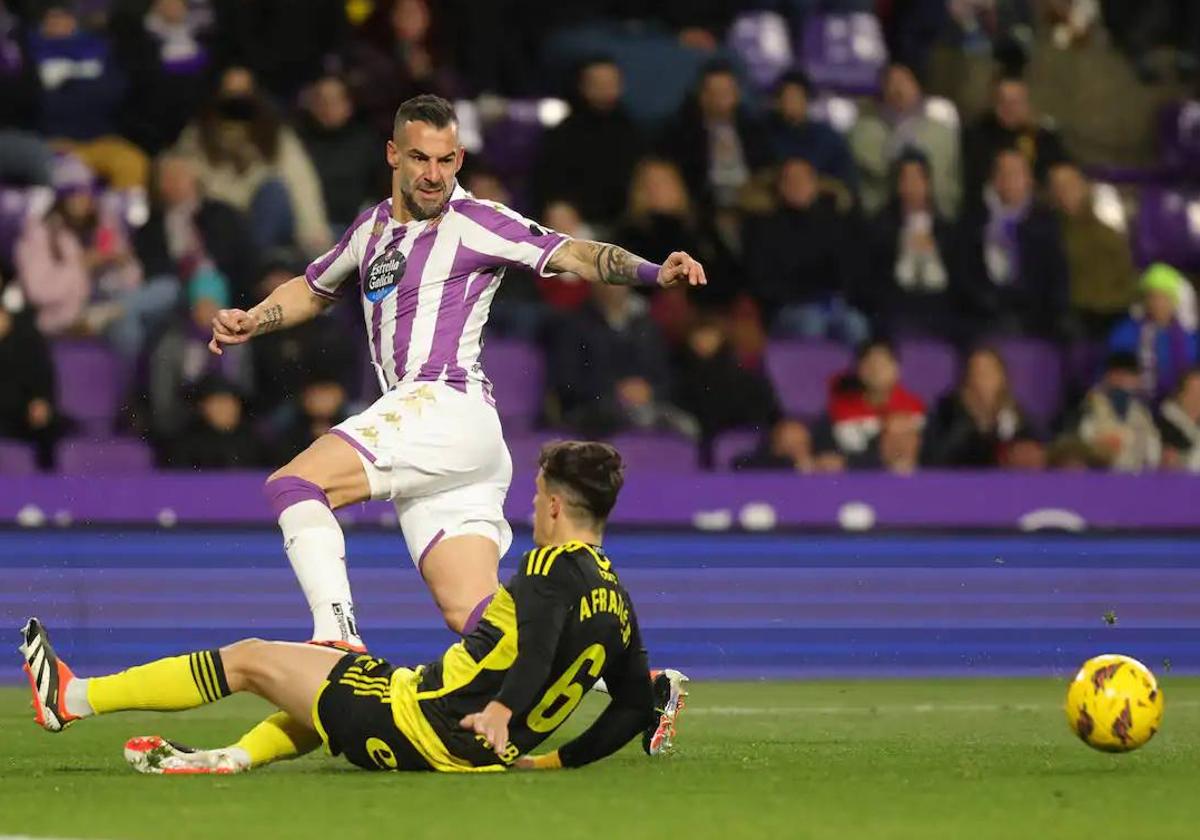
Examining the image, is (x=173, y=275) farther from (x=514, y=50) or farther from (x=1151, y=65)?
(x=1151, y=65)

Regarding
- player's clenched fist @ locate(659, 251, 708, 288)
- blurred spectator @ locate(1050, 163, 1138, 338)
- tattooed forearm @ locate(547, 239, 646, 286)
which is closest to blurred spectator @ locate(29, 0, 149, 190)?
blurred spectator @ locate(1050, 163, 1138, 338)

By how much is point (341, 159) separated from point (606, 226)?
1.63 m

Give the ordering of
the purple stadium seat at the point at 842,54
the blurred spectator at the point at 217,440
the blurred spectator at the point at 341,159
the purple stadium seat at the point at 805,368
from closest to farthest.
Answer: the blurred spectator at the point at 217,440 → the purple stadium seat at the point at 805,368 → the blurred spectator at the point at 341,159 → the purple stadium seat at the point at 842,54

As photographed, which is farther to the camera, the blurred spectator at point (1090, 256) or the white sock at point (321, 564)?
the blurred spectator at point (1090, 256)

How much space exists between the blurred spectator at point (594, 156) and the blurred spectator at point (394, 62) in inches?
35.7

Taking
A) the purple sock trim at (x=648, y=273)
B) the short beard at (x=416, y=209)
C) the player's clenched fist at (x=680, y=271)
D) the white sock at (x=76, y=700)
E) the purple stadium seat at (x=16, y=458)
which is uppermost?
the short beard at (x=416, y=209)

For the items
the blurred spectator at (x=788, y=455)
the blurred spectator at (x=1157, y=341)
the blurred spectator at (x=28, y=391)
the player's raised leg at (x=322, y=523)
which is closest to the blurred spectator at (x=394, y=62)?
the blurred spectator at (x=28, y=391)

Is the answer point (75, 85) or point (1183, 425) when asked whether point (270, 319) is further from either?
point (75, 85)

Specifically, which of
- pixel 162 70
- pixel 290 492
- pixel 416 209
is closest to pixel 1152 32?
pixel 162 70

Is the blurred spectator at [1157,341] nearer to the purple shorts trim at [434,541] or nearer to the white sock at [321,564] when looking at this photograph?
the purple shorts trim at [434,541]

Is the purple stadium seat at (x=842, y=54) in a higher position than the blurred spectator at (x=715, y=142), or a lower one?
higher

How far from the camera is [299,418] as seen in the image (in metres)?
13.0

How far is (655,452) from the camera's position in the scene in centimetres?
1310

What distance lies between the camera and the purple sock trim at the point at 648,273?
24.7 ft
